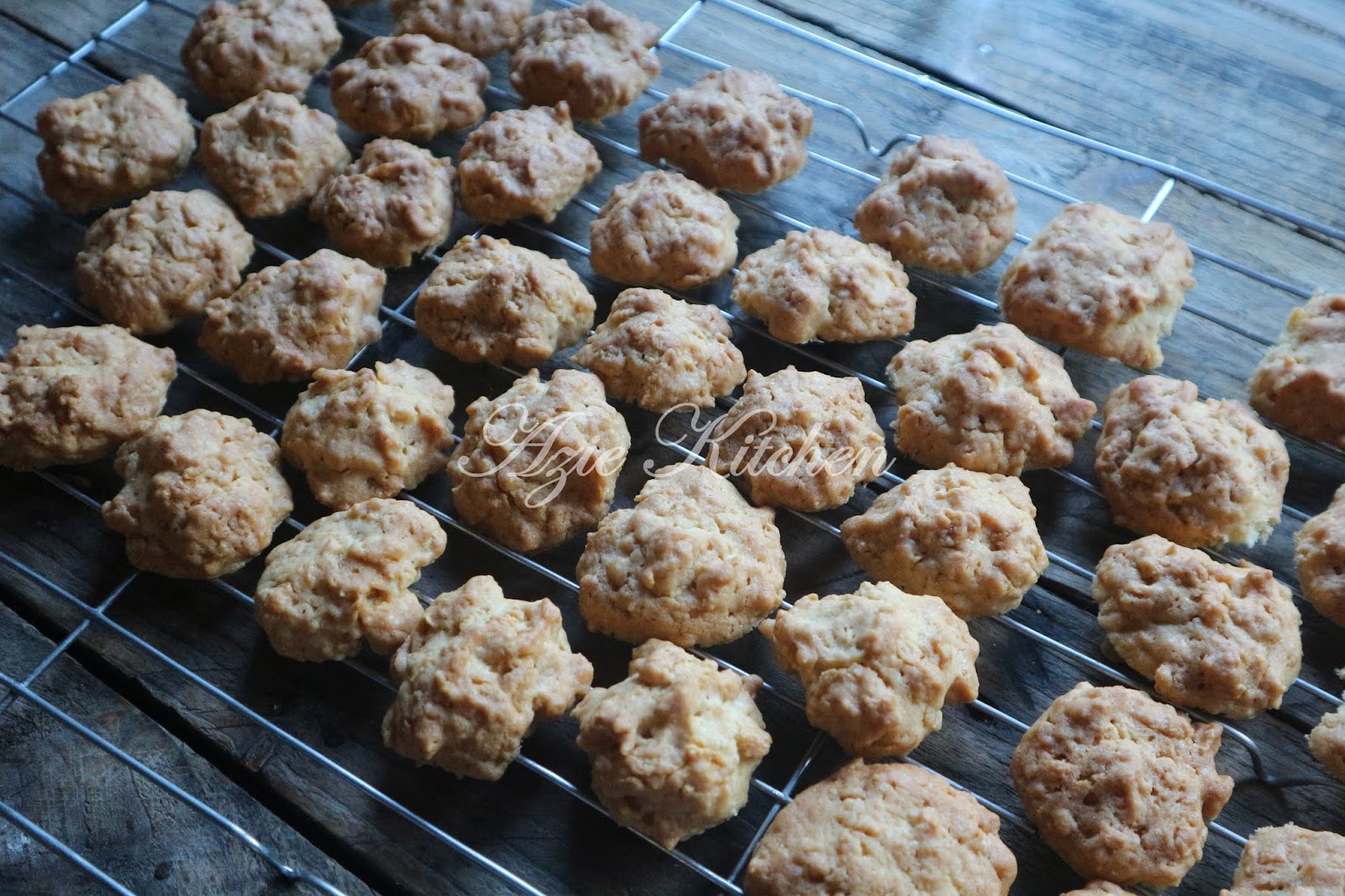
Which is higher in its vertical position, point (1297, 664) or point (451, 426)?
point (1297, 664)

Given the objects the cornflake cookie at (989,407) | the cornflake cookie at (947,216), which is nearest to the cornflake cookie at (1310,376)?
the cornflake cookie at (989,407)

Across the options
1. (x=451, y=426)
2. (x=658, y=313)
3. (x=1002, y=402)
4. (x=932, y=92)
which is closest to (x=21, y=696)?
(x=451, y=426)

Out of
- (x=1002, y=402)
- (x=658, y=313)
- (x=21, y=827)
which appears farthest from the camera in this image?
(x=658, y=313)

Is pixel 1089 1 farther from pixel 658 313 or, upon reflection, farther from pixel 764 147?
pixel 658 313

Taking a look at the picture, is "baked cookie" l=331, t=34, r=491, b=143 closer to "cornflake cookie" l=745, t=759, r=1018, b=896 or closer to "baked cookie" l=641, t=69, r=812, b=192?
"baked cookie" l=641, t=69, r=812, b=192

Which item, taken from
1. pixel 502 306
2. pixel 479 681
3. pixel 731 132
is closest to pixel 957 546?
pixel 479 681

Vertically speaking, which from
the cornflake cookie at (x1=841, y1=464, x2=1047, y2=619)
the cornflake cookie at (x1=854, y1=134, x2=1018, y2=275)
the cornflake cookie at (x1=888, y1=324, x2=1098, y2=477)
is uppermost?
the cornflake cookie at (x1=854, y1=134, x2=1018, y2=275)

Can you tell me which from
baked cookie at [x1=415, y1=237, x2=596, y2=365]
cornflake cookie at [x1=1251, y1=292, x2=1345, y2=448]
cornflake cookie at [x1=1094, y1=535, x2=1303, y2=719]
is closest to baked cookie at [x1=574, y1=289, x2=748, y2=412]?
baked cookie at [x1=415, y1=237, x2=596, y2=365]
